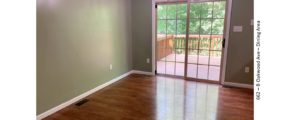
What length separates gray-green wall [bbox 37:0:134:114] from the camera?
2.49 metres

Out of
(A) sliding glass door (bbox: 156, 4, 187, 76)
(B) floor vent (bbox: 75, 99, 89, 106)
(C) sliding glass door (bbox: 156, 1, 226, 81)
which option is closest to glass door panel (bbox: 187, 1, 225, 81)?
(C) sliding glass door (bbox: 156, 1, 226, 81)

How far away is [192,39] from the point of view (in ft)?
13.4

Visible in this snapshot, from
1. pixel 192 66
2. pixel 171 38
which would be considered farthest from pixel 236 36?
pixel 171 38

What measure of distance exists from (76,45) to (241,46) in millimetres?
3054

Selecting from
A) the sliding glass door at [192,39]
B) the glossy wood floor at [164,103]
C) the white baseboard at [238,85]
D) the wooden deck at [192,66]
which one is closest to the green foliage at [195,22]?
the sliding glass door at [192,39]

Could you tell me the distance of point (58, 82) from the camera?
277 cm

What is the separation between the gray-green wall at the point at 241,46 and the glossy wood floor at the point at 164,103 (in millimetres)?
306

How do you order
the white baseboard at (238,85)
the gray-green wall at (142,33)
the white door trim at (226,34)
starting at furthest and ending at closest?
the gray-green wall at (142,33) < the white baseboard at (238,85) < the white door trim at (226,34)

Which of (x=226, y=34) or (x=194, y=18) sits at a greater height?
(x=194, y=18)

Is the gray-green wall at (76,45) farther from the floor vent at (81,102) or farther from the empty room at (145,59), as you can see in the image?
the floor vent at (81,102)

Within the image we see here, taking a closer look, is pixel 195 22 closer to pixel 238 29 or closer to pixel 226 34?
pixel 226 34

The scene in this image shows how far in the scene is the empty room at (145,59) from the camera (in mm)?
2623
